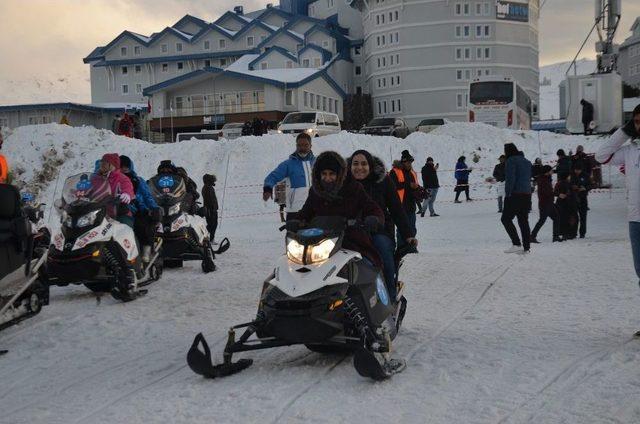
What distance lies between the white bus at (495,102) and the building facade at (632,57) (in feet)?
Result: 148

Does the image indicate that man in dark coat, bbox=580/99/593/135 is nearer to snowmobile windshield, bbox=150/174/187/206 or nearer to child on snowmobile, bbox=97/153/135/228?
snowmobile windshield, bbox=150/174/187/206

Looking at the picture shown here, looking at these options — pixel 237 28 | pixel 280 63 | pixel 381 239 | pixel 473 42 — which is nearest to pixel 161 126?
pixel 280 63

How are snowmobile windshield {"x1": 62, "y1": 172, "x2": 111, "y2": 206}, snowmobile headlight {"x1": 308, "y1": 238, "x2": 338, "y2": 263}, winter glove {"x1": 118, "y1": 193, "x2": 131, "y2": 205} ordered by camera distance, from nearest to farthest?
snowmobile headlight {"x1": 308, "y1": 238, "x2": 338, "y2": 263}, snowmobile windshield {"x1": 62, "y1": 172, "x2": 111, "y2": 206}, winter glove {"x1": 118, "y1": 193, "x2": 131, "y2": 205}

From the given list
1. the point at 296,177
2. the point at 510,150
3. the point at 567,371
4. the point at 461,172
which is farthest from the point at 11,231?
the point at 461,172

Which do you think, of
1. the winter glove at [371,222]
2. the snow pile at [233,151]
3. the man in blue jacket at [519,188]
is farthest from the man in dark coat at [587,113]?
the winter glove at [371,222]

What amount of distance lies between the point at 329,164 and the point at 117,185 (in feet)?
13.6

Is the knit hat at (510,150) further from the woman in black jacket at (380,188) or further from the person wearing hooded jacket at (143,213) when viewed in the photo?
the woman in black jacket at (380,188)

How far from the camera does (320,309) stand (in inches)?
197

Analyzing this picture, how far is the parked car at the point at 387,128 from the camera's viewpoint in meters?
43.2

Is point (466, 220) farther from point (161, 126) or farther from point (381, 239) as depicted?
point (161, 126)

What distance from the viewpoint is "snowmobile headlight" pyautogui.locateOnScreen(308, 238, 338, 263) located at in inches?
203

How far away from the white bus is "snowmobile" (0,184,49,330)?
34028mm

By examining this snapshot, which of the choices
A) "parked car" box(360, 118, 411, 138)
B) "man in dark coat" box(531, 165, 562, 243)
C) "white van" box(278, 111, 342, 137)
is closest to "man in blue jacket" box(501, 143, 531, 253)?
"man in dark coat" box(531, 165, 562, 243)

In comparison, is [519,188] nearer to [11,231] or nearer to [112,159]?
[112,159]
